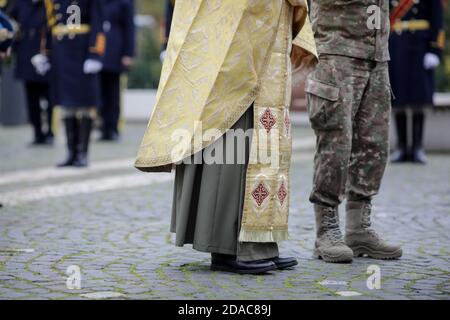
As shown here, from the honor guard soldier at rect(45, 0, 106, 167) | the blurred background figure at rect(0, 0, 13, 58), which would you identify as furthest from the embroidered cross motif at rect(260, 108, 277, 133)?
the honor guard soldier at rect(45, 0, 106, 167)

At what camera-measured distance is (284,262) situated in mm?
4973

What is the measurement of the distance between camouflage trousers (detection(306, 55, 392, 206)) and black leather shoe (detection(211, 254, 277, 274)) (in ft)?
2.15

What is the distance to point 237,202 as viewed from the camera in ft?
15.7

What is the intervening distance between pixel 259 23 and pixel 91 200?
345 cm

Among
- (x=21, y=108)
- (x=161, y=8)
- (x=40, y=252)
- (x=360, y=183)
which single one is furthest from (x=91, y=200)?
(x=161, y=8)

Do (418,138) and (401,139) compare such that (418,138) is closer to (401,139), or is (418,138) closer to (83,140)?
(401,139)

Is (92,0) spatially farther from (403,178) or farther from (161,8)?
(161,8)

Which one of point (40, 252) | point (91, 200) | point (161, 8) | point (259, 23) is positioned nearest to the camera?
point (259, 23)

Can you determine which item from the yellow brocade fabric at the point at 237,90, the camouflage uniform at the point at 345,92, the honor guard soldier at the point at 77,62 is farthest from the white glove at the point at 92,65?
the yellow brocade fabric at the point at 237,90

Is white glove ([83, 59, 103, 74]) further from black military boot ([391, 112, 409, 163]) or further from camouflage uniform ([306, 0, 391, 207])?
camouflage uniform ([306, 0, 391, 207])

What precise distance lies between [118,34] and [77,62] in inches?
161

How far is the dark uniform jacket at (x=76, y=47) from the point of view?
33.6 ft

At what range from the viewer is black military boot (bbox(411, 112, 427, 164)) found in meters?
11.0

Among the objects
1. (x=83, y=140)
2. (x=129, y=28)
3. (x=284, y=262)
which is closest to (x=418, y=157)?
(x=83, y=140)
